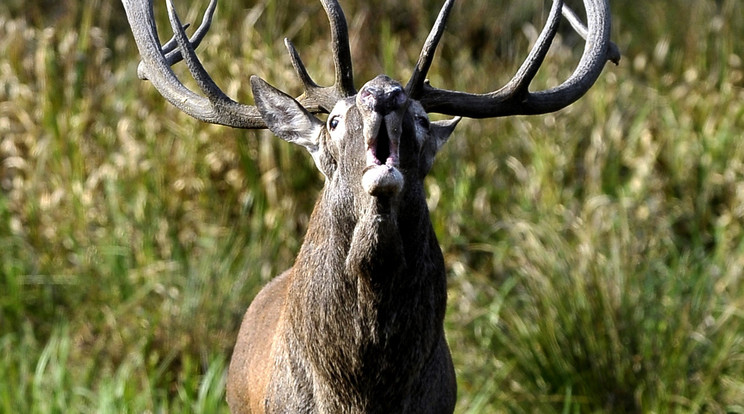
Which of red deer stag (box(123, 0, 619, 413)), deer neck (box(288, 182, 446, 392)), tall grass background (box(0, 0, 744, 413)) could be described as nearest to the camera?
red deer stag (box(123, 0, 619, 413))

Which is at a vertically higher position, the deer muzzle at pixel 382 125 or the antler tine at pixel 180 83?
the antler tine at pixel 180 83

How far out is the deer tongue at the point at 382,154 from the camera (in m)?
3.15

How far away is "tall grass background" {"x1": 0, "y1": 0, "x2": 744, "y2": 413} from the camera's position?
6098 millimetres

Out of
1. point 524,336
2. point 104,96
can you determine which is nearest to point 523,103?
point 524,336

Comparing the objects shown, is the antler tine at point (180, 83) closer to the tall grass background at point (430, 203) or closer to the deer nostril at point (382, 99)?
the deer nostril at point (382, 99)

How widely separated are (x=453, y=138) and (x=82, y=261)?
2673 millimetres

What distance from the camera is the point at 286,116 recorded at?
12.6 ft

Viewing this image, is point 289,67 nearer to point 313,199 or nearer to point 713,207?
point 313,199

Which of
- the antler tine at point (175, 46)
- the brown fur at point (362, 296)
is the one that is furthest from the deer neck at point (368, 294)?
the antler tine at point (175, 46)

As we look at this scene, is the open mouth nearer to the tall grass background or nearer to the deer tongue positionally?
the deer tongue

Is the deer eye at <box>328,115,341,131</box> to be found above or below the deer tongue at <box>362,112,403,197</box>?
above

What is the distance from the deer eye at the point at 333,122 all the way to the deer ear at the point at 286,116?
0.22 meters

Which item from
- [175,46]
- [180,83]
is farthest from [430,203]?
[180,83]

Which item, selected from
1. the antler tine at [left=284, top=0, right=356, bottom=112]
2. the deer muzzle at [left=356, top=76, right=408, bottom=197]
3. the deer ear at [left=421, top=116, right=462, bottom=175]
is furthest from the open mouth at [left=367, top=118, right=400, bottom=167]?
the antler tine at [left=284, top=0, right=356, bottom=112]
